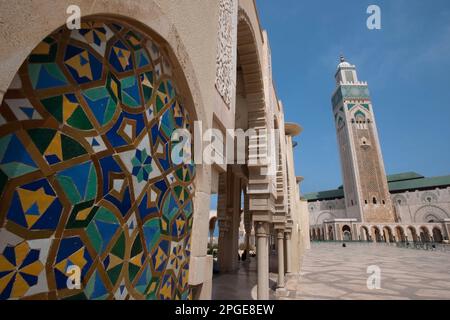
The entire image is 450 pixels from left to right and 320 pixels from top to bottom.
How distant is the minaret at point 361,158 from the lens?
30.3m

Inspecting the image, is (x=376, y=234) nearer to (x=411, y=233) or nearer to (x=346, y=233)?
(x=346, y=233)

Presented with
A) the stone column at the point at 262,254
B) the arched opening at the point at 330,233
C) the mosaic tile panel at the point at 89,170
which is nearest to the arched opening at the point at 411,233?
the arched opening at the point at 330,233

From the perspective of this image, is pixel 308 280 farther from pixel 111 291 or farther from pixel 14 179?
pixel 14 179

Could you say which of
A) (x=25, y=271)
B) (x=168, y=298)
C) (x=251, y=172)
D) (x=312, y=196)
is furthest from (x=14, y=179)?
(x=312, y=196)

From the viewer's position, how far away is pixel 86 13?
71cm

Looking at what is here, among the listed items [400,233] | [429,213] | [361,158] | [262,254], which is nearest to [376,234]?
[400,233]

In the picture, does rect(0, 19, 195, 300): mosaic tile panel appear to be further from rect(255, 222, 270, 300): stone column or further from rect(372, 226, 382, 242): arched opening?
rect(372, 226, 382, 242): arched opening

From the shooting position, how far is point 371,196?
30594 mm

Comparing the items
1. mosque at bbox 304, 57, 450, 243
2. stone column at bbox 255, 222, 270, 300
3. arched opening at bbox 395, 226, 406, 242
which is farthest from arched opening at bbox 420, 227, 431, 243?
stone column at bbox 255, 222, 270, 300

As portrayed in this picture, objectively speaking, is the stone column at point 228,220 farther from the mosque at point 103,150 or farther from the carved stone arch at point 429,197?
the carved stone arch at point 429,197

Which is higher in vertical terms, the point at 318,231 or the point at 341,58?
the point at 341,58

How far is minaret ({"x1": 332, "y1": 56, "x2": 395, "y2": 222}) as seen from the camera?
30281mm

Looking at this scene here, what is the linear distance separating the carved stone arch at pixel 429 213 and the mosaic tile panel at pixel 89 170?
3949cm
